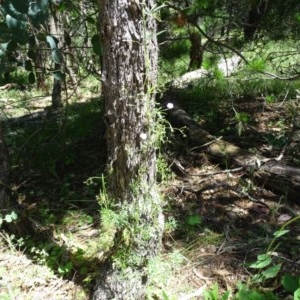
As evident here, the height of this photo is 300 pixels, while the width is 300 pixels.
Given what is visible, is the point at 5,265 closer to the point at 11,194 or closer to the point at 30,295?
the point at 30,295

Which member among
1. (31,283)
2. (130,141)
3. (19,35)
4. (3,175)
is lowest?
(31,283)

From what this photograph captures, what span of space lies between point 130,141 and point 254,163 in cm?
139

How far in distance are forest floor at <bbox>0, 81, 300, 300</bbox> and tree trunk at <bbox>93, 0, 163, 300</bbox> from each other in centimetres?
15

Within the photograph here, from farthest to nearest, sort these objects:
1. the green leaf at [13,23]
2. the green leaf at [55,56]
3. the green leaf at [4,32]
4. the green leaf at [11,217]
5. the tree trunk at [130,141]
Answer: the green leaf at [11,217], the green leaf at [55,56], the green leaf at [4,32], the green leaf at [13,23], the tree trunk at [130,141]

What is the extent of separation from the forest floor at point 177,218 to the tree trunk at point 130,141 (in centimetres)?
15

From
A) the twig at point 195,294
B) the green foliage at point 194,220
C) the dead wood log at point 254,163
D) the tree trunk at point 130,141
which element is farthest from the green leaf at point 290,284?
the dead wood log at point 254,163

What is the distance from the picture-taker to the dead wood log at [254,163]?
8.86 feet

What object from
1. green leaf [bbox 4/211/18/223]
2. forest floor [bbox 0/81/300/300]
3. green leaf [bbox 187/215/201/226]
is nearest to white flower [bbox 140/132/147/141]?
forest floor [bbox 0/81/300/300]

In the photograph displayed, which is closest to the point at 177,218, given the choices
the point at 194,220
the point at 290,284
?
the point at 194,220

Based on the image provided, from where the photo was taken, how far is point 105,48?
1.69m

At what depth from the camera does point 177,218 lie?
265 cm

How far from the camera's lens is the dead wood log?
2699 mm

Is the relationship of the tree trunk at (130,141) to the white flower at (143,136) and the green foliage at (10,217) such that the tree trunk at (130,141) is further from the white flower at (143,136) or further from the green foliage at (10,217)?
the green foliage at (10,217)

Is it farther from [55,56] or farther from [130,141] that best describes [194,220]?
[55,56]
